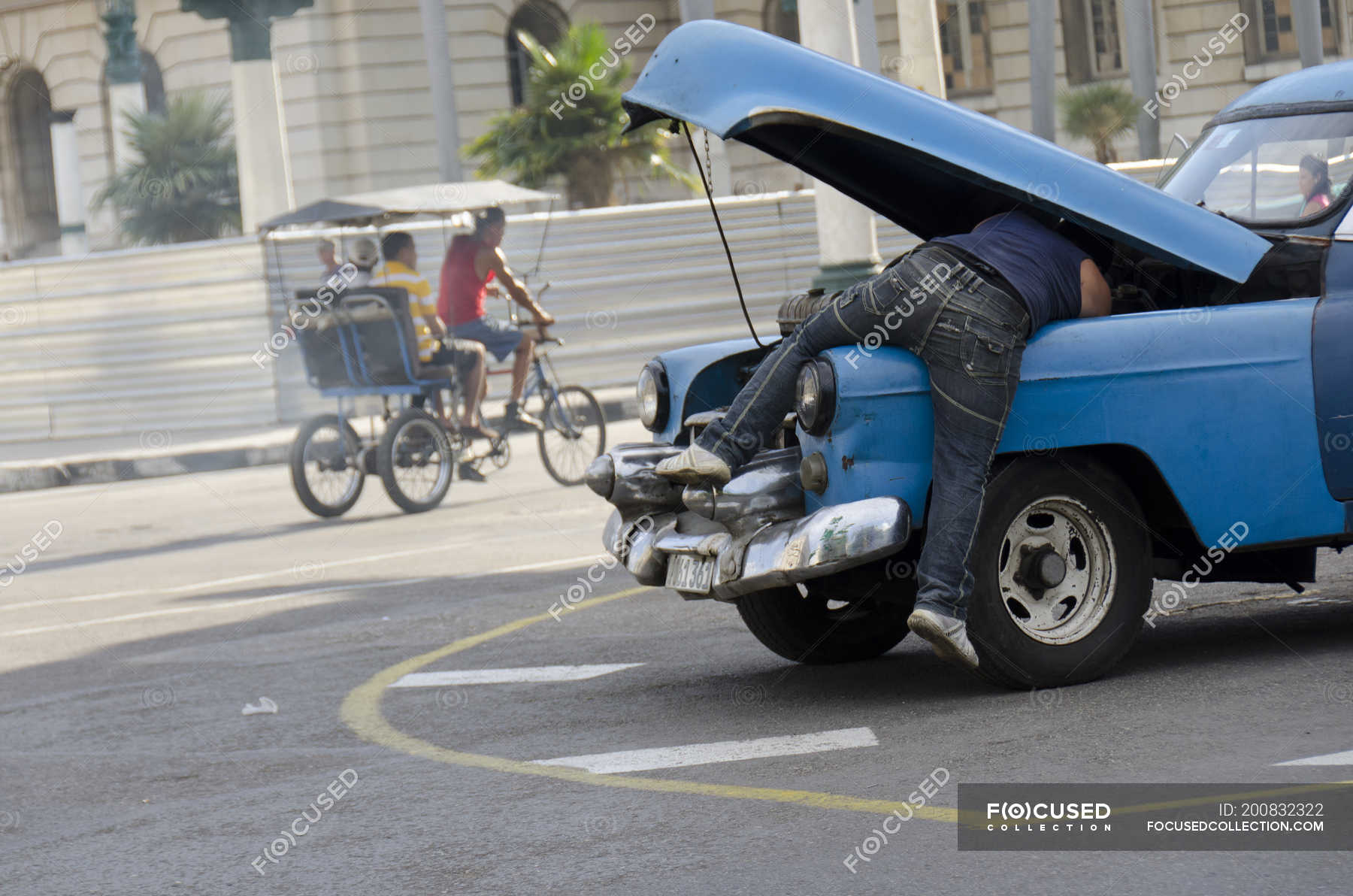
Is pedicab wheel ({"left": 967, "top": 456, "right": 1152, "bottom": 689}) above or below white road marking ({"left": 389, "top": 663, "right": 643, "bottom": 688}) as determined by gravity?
above

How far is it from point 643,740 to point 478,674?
1544mm

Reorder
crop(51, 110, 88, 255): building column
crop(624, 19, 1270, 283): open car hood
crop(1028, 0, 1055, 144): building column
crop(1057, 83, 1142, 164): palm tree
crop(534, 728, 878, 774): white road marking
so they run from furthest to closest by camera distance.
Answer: crop(51, 110, 88, 255): building column
crop(1057, 83, 1142, 164): palm tree
crop(1028, 0, 1055, 144): building column
crop(624, 19, 1270, 283): open car hood
crop(534, 728, 878, 774): white road marking

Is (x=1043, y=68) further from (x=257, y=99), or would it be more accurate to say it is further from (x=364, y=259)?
(x=364, y=259)

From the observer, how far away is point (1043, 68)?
26.1m

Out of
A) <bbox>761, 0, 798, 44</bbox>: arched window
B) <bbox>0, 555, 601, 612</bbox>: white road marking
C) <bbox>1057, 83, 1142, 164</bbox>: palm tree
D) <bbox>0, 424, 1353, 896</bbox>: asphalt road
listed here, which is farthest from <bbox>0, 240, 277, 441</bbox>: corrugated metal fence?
<bbox>761, 0, 798, 44</bbox>: arched window

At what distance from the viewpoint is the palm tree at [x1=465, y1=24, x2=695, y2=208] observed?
2692cm

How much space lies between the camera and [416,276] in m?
13.5

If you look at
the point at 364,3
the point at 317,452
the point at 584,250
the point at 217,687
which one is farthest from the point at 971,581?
the point at 364,3

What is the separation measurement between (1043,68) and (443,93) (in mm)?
8549

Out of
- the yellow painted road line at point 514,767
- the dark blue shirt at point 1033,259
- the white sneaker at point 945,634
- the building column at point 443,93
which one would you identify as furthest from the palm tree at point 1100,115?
the white sneaker at point 945,634

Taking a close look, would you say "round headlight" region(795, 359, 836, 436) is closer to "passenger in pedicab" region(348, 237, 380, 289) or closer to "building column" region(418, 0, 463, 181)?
"passenger in pedicab" region(348, 237, 380, 289)

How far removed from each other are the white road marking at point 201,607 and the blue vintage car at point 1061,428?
388cm

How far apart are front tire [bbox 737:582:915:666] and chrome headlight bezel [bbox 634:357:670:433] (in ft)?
2.52

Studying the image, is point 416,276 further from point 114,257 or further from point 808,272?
point 808,272
